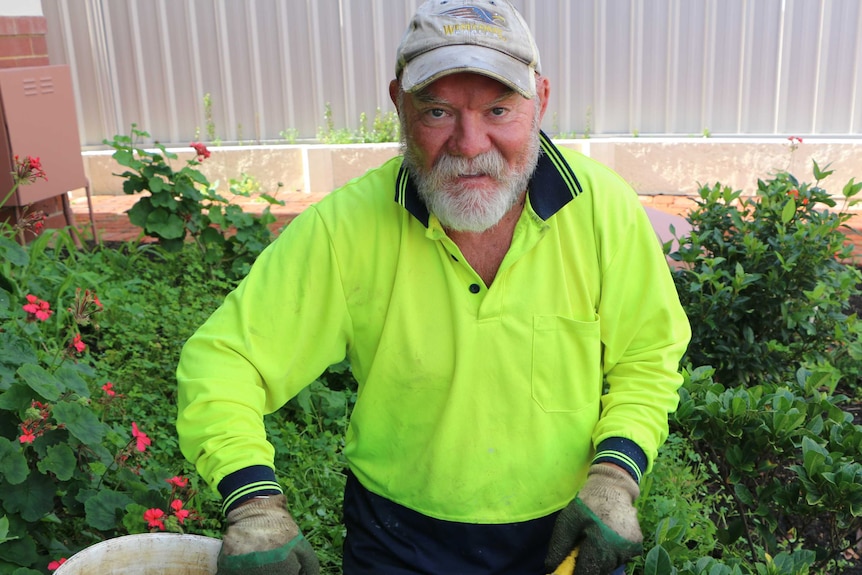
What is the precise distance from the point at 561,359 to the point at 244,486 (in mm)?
758

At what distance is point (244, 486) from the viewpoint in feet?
6.36

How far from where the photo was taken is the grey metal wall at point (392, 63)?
8.02m

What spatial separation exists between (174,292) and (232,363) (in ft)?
9.05

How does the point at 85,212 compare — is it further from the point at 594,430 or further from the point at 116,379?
the point at 594,430

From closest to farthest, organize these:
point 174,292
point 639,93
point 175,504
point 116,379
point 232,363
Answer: point 232,363
point 175,504
point 116,379
point 174,292
point 639,93

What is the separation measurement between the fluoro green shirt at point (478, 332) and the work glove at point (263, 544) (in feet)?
0.83

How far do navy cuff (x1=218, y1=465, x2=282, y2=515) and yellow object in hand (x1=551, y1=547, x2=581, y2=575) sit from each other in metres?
0.63

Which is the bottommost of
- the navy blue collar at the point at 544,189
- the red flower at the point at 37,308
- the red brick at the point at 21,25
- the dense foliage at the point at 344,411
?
the dense foliage at the point at 344,411

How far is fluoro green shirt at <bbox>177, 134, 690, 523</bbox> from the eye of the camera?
2.15 m

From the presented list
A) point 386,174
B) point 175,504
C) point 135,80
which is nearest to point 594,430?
point 386,174

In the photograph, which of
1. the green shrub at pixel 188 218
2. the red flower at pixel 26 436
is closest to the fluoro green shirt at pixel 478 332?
the red flower at pixel 26 436

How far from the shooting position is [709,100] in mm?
8234

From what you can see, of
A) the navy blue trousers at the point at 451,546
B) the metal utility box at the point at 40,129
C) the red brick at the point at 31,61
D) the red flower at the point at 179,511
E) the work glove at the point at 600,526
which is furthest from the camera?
the red brick at the point at 31,61

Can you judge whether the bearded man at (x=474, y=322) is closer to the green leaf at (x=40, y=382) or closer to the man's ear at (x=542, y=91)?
the man's ear at (x=542, y=91)
